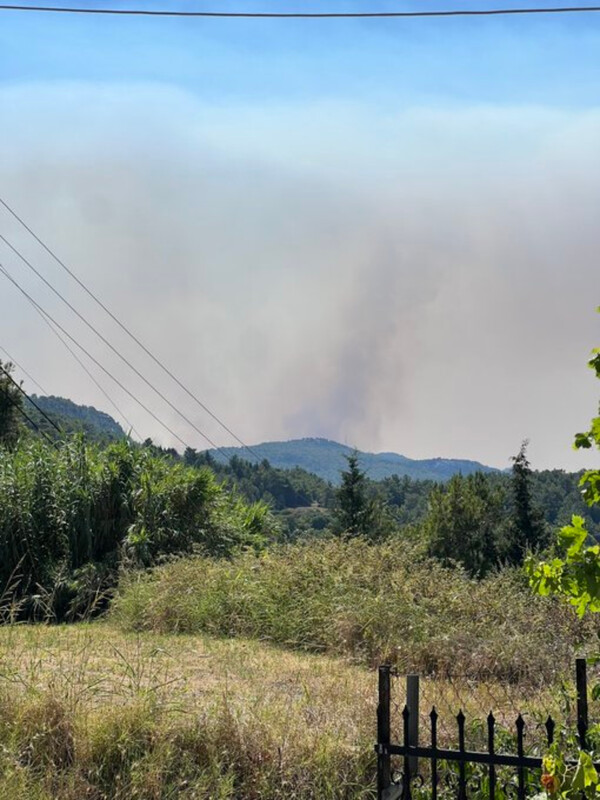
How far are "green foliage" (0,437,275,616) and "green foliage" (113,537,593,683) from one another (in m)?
1.37

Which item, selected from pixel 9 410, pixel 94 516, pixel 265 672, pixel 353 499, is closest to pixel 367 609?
pixel 265 672

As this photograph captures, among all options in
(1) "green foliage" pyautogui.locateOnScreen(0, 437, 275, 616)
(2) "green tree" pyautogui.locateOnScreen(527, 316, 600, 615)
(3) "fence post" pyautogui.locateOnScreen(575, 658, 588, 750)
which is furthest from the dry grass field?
(1) "green foliage" pyautogui.locateOnScreen(0, 437, 275, 616)

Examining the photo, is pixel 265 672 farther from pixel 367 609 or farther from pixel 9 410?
pixel 9 410

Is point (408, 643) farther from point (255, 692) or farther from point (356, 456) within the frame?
point (356, 456)

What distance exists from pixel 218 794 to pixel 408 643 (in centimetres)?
362

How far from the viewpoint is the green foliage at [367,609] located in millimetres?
8156

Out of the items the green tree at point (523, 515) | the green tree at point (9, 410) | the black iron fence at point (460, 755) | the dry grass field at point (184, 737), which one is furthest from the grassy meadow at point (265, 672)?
the green tree at point (523, 515)

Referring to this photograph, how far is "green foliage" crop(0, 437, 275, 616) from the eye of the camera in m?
13.7

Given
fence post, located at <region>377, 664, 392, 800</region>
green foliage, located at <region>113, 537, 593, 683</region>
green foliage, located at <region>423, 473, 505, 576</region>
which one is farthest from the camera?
green foliage, located at <region>423, 473, 505, 576</region>

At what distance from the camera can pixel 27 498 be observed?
46.6 feet

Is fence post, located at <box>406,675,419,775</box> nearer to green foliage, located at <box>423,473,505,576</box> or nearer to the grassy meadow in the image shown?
the grassy meadow

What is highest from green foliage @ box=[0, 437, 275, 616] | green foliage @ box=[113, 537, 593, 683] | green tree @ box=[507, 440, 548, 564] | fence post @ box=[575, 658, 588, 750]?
green tree @ box=[507, 440, 548, 564]

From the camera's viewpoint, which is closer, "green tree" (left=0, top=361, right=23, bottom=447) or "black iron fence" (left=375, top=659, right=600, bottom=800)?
"black iron fence" (left=375, top=659, right=600, bottom=800)

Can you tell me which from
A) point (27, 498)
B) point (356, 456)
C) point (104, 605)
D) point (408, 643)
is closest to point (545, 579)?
point (408, 643)
